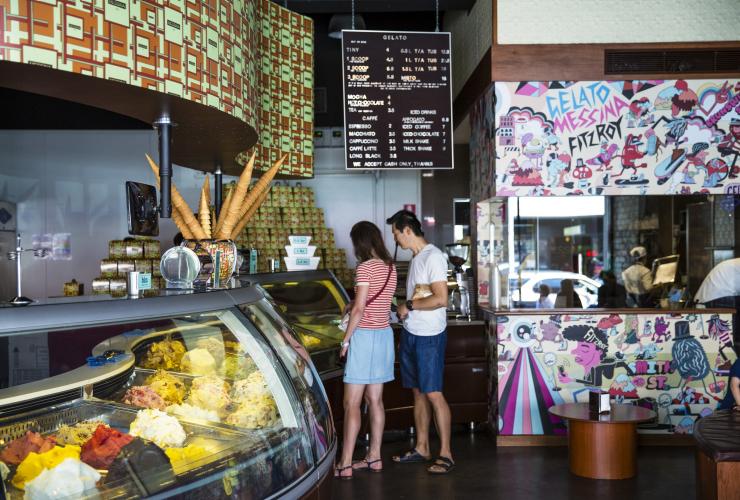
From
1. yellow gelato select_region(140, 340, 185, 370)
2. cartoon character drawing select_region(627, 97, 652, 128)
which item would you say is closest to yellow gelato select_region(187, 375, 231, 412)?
yellow gelato select_region(140, 340, 185, 370)

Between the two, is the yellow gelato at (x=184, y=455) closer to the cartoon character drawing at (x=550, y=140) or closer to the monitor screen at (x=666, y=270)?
the cartoon character drawing at (x=550, y=140)

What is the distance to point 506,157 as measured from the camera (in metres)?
5.88

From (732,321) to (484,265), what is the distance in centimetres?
204

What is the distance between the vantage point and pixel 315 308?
17.2ft

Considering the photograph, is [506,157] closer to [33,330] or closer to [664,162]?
[664,162]

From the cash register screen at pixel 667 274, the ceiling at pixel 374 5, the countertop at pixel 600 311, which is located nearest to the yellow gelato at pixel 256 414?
the countertop at pixel 600 311

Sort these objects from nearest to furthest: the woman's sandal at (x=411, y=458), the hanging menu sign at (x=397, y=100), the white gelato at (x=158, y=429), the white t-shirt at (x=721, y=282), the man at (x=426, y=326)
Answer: the white gelato at (x=158, y=429)
the man at (x=426, y=326)
the woman's sandal at (x=411, y=458)
the white t-shirt at (x=721, y=282)
the hanging menu sign at (x=397, y=100)

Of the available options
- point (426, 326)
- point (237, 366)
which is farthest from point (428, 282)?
point (237, 366)

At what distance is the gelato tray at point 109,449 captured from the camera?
200cm

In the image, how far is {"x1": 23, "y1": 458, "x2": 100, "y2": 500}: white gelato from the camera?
1933mm

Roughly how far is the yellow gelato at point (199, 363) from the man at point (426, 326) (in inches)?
94.5

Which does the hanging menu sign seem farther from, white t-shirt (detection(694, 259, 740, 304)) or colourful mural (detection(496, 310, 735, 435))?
white t-shirt (detection(694, 259, 740, 304))

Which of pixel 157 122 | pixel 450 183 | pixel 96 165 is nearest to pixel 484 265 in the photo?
pixel 450 183

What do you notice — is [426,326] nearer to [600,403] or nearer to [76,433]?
[600,403]
